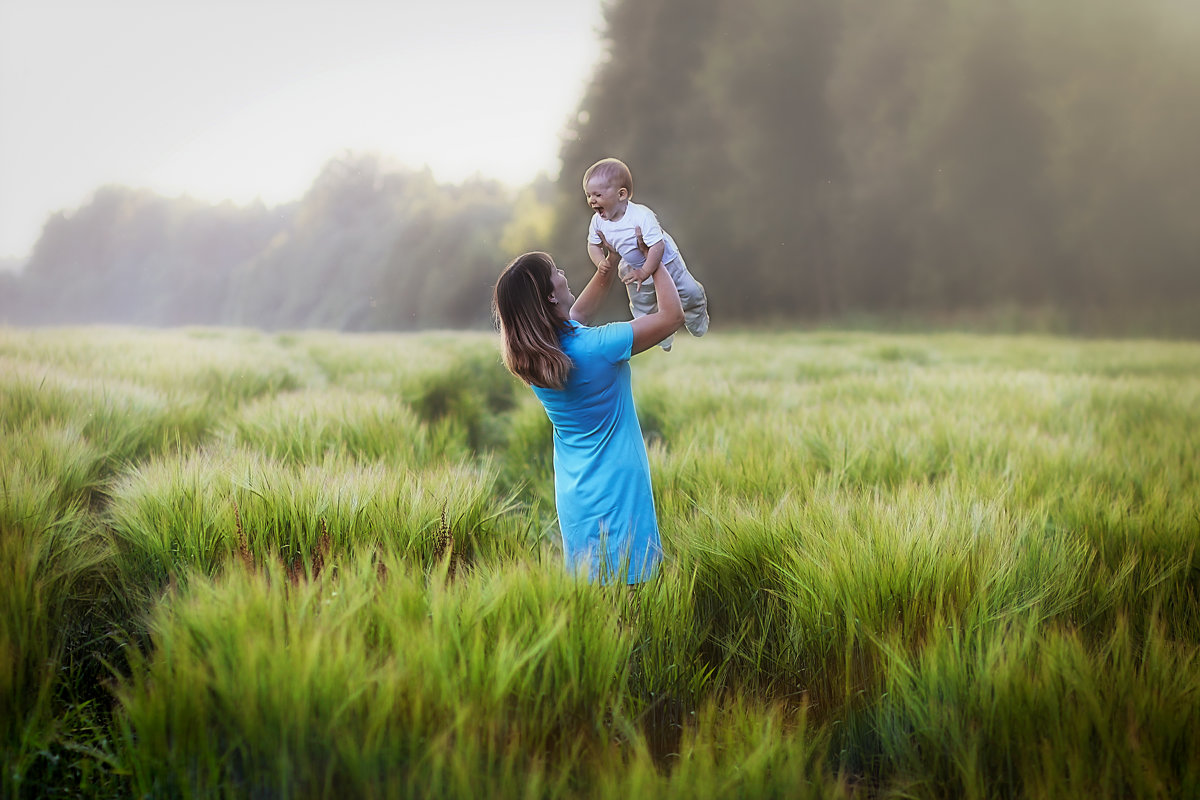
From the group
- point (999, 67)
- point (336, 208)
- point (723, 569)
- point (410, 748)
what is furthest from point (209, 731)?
point (999, 67)

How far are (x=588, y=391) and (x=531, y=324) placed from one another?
0.77 ft

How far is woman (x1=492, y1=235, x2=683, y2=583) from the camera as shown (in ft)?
5.73

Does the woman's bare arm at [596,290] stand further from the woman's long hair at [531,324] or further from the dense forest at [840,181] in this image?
the dense forest at [840,181]

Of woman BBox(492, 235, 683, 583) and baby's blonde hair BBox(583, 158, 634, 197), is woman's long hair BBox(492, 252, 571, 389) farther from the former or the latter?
baby's blonde hair BBox(583, 158, 634, 197)

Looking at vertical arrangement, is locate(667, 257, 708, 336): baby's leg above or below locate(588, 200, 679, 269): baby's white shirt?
below

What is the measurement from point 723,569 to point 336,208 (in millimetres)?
12775

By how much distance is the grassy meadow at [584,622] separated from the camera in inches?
36.3

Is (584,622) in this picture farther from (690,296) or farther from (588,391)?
(690,296)

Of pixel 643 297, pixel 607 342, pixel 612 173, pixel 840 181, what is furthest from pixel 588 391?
pixel 840 181

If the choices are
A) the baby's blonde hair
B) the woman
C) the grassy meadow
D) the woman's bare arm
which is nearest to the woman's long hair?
the woman

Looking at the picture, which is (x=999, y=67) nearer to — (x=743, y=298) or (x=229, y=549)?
(x=743, y=298)

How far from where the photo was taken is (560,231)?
1433 cm

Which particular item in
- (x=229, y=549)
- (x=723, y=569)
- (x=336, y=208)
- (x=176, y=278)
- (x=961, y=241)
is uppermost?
(x=336, y=208)

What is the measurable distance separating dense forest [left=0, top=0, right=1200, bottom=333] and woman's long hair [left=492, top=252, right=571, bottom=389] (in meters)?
8.59
